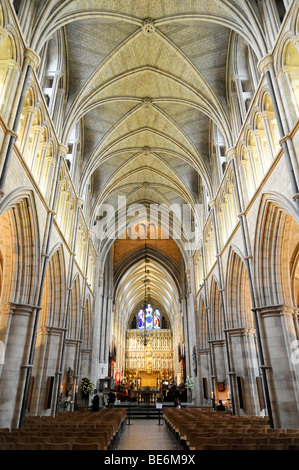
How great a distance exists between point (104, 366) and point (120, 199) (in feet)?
47.2

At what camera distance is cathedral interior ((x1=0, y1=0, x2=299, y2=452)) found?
9258 millimetres

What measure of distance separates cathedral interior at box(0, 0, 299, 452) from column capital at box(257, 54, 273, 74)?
1.2 inches

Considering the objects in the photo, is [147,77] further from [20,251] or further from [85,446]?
[85,446]

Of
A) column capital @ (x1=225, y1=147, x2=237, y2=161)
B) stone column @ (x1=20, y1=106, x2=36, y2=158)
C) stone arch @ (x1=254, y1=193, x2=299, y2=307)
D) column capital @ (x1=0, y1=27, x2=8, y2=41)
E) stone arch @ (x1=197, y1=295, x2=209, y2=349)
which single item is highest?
column capital @ (x1=225, y1=147, x2=237, y2=161)

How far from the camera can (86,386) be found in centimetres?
1994

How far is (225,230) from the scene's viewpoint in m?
16.0

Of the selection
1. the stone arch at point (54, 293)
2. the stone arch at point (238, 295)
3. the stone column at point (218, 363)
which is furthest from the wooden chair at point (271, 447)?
the stone column at point (218, 363)

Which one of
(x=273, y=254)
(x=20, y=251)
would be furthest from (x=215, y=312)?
(x=20, y=251)

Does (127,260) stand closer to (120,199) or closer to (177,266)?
(177,266)

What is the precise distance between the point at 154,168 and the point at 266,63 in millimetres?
14365

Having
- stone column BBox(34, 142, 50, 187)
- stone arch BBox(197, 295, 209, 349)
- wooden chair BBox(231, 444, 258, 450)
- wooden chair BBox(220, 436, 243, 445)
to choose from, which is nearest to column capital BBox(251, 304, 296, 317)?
wooden chair BBox(220, 436, 243, 445)

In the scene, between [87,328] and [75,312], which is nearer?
[75,312]

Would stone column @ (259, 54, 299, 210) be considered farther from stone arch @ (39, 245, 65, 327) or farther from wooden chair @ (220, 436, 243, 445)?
stone arch @ (39, 245, 65, 327)
